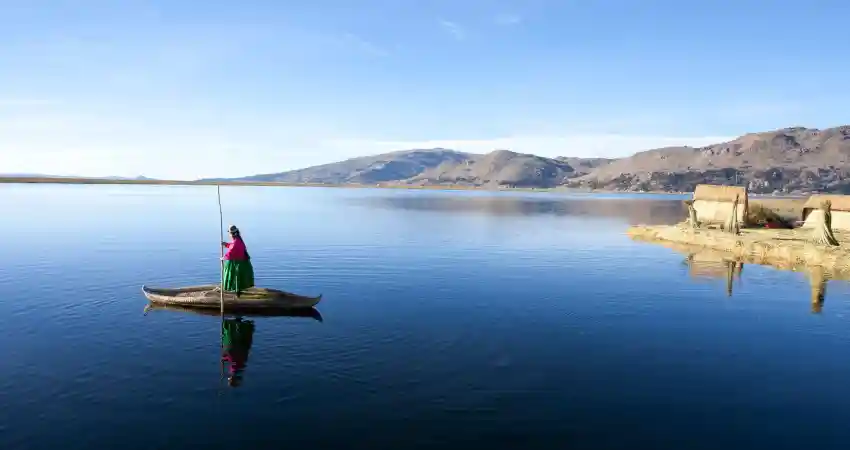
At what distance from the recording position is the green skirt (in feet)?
88.4

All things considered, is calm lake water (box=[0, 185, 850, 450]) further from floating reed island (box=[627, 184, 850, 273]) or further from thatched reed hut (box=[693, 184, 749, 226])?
thatched reed hut (box=[693, 184, 749, 226])

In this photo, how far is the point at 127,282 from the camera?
3488 centimetres

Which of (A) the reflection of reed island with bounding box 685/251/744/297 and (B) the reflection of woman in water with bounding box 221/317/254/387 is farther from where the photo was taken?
(A) the reflection of reed island with bounding box 685/251/744/297

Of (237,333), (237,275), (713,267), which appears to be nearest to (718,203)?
(713,267)

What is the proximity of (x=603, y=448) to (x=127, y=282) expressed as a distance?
30473mm

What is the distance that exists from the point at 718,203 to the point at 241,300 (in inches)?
2424

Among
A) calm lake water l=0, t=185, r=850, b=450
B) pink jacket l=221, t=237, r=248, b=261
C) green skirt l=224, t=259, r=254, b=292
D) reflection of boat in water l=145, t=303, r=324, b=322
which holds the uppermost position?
pink jacket l=221, t=237, r=248, b=261

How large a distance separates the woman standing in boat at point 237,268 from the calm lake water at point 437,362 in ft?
6.33

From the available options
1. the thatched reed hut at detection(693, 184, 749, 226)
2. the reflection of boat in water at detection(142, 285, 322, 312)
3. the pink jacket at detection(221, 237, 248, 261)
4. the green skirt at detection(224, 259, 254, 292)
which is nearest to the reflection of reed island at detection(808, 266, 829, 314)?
the thatched reed hut at detection(693, 184, 749, 226)

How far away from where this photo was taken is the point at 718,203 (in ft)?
228

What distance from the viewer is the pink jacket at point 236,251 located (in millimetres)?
26203

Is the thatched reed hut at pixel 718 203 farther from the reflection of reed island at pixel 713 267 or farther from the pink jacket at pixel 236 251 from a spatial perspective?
the pink jacket at pixel 236 251

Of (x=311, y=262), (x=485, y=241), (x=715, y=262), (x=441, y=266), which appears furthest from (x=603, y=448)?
(x=485, y=241)

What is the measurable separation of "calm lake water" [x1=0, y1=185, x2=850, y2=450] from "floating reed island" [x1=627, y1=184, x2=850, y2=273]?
5.38 meters
